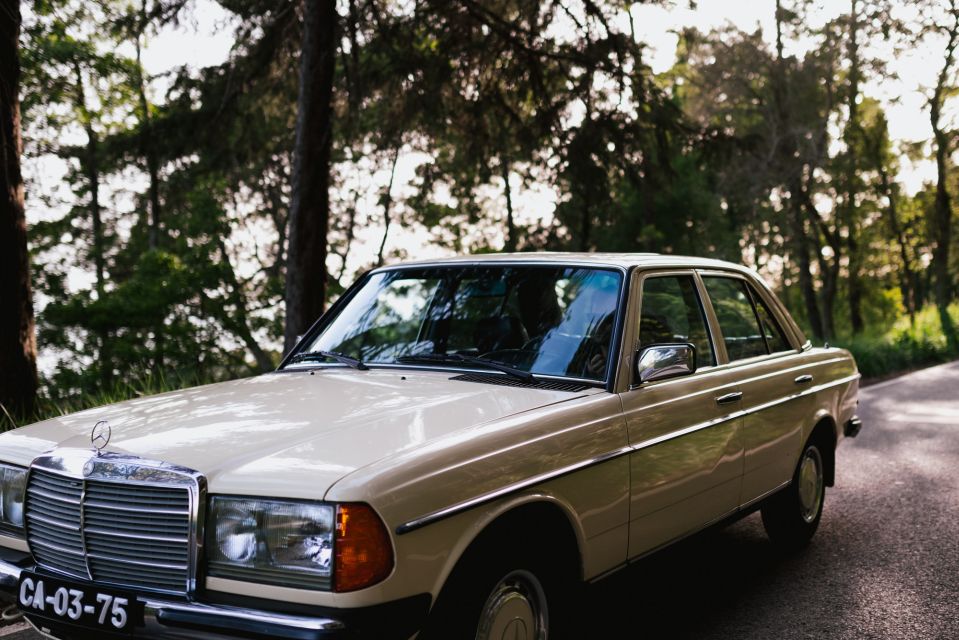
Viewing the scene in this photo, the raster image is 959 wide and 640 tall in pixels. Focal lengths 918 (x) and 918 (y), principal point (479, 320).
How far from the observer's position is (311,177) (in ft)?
34.9

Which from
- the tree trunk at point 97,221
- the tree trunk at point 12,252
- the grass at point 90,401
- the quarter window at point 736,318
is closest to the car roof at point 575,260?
the quarter window at point 736,318

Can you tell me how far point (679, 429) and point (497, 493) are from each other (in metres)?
1.40

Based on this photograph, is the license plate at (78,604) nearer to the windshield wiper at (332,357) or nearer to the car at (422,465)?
the car at (422,465)

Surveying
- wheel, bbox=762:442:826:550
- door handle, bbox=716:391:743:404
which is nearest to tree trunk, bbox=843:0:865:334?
wheel, bbox=762:442:826:550

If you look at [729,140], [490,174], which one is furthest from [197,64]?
[729,140]

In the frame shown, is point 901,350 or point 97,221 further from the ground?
point 97,221

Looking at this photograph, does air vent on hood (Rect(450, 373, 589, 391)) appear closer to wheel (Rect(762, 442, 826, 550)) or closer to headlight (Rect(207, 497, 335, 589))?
headlight (Rect(207, 497, 335, 589))

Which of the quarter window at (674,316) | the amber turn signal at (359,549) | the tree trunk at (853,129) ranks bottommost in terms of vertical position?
the amber turn signal at (359,549)

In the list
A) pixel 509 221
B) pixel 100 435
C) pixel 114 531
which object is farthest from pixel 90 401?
pixel 509 221

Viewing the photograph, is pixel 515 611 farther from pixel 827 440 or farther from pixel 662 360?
pixel 827 440

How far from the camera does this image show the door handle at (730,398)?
4516 mm

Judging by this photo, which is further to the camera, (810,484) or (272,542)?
(810,484)

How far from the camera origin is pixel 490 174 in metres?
14.6

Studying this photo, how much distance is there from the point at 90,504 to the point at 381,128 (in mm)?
11343
